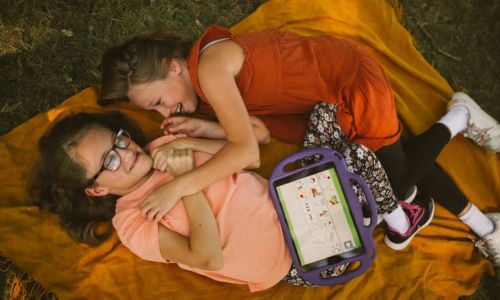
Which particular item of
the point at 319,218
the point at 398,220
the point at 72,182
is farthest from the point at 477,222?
the point at 72,182

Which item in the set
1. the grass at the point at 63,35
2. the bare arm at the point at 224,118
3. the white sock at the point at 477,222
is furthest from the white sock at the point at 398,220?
the grass at the point at 63,35

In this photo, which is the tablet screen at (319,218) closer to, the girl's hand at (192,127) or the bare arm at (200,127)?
the bare arm at (200,127)

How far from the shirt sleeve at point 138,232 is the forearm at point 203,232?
0.58 ft

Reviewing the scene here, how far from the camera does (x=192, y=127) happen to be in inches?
95.1

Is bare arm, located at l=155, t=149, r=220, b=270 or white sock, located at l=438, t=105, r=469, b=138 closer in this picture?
bare arm, located at l=155, t=149, r=220, b=270

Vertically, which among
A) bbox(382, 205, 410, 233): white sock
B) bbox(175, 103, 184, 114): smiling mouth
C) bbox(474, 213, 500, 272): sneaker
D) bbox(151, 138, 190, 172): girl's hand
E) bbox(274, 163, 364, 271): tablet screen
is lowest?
bbox(474, 213, 500, 272): sneaker

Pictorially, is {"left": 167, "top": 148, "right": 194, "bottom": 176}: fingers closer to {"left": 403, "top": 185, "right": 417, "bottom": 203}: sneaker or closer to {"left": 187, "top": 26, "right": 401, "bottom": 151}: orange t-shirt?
{"left": 187, "top": 26, "right": 401, "bottom": 151}: orange t-shirt

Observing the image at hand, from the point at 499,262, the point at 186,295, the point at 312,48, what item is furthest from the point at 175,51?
the point at 499,262

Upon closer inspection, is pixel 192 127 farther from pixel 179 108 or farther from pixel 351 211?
pixel 351 211

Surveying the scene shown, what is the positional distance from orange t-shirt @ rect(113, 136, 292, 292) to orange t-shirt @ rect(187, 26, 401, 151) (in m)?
0.48

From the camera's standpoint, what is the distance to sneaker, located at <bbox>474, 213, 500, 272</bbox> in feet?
8.17

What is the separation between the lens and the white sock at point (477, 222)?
252cm

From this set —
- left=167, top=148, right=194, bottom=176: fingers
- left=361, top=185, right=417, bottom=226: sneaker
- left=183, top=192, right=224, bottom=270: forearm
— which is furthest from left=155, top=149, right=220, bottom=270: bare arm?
left=361, top=185, right=417, bottom=226: sneaker

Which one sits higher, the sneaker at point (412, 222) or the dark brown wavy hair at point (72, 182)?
the dark brown wavy hair at point (72, 182)
